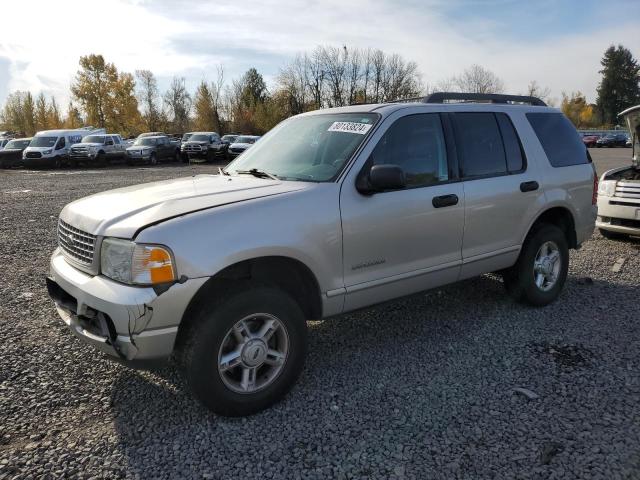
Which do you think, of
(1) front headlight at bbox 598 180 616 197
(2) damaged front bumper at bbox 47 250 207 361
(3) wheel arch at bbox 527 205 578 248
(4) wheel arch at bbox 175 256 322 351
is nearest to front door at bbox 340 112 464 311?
(4) wheel arch at bbox 175 256 322 351

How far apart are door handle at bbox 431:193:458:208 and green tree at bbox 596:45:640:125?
108 metres

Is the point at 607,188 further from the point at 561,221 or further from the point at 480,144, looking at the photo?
the point at 480,144

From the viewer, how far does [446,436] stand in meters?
2.91

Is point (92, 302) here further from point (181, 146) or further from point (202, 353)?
point (181, 146)

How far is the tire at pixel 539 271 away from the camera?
4.80 m

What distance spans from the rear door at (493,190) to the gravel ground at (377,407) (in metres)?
0.69

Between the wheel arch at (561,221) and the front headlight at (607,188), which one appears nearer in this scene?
the wheel arch at (561,221)

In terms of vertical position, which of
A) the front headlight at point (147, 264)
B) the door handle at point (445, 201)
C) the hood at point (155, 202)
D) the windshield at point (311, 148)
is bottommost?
the front headlight at point (147, 264)

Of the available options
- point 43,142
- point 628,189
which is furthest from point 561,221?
point 43,142

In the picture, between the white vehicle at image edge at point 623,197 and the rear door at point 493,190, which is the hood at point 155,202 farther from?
the white vehicle at image edge at point 623,197

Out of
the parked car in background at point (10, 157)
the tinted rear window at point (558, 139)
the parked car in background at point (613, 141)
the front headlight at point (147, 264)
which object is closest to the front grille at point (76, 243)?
the front headlight at point (147, 264)

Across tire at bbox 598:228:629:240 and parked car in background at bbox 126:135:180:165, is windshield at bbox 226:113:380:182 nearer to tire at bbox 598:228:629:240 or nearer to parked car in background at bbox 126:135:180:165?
tire at bbox 598:228:629:240

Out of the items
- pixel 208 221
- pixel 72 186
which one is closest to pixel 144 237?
pixel 208 221

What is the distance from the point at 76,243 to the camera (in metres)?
3.22
